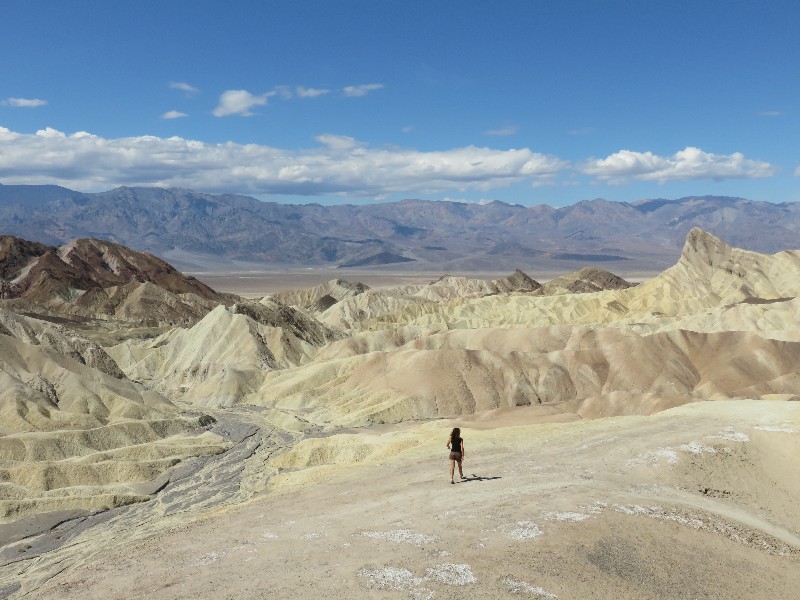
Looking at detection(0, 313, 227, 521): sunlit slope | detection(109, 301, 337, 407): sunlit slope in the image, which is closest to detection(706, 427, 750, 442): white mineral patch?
detection(0, 313, 227, 521): sunlit slope

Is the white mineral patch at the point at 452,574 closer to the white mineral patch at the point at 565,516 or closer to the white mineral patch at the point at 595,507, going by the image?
the white mineral patch at the point at 565,516

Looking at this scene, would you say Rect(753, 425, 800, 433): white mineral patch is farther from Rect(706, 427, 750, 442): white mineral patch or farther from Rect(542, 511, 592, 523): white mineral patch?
Rect(542, 511, 592, 523): white mineral patch

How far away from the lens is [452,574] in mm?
17984

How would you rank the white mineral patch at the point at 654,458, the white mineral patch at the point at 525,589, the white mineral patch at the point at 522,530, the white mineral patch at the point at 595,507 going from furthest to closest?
the white mineral patch at the point at 654,458
the white mineral patch at the point at 595,507
the white mineral patch at the point at 522,530
the white mineral patch at the point at 525,589

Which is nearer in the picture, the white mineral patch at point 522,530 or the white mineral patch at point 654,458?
the white mineral patch at point 522,530

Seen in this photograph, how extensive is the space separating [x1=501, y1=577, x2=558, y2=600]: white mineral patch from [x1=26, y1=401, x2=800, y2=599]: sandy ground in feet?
0.16

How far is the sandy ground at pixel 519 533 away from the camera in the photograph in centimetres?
1831

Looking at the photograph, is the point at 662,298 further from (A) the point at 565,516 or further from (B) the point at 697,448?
(A) the point at 565,516

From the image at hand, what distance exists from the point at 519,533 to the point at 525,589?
3.60m

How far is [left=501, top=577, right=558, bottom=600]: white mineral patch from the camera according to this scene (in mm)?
17109

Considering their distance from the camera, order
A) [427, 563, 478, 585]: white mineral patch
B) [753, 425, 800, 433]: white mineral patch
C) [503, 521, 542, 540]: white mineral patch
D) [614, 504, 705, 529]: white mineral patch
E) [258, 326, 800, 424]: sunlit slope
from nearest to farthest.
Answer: [427, 563, 478, 585]: white mineral patch < [503, 521, 542, 540]: white mineral patch < [614, 504, 705, 529]: white mineral patch < [753, 425, 800, 433]: white mineral patch < [258, 326, 800, 424]: sunlit slope

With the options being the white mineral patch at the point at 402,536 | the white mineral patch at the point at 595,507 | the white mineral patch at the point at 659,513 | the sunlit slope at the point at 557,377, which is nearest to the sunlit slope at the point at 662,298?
the sunlit slope at the point at 557,377

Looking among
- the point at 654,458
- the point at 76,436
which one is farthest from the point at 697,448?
the point at 76,436

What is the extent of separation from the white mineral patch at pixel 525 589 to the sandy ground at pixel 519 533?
0.16ft
